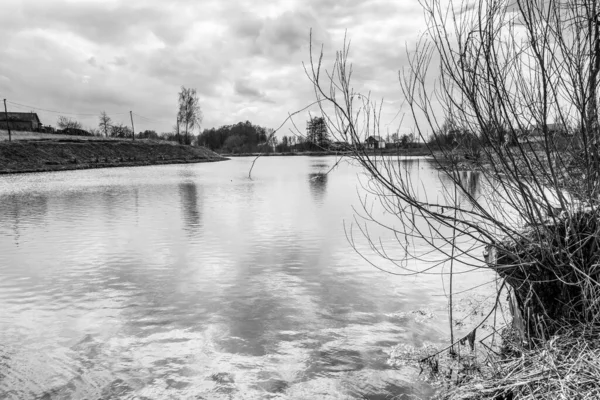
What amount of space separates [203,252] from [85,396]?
21.6 feet

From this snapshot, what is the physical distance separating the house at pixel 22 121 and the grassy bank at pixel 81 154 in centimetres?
2457

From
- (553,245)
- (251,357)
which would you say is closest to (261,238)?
(251,357)

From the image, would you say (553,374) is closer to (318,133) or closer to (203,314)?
(318,133)

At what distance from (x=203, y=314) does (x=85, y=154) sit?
57.0 metres

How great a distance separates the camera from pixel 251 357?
5.84 meters

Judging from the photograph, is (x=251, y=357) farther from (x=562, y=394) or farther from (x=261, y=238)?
(x=261, y=238)

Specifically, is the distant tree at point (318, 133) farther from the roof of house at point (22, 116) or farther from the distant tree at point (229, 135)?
the distant tree at point (229, 135)

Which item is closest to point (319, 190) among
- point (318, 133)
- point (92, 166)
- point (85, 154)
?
point (318, 133)

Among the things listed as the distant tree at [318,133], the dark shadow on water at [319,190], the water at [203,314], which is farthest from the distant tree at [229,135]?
the distant tree at [318,133]

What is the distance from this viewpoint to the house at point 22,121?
8461 centimetres

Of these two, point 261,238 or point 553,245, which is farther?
point 261,238

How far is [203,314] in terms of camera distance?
727cm

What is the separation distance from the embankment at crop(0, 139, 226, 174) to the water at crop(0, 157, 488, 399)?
35.8 m

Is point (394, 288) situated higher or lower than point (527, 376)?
lower
